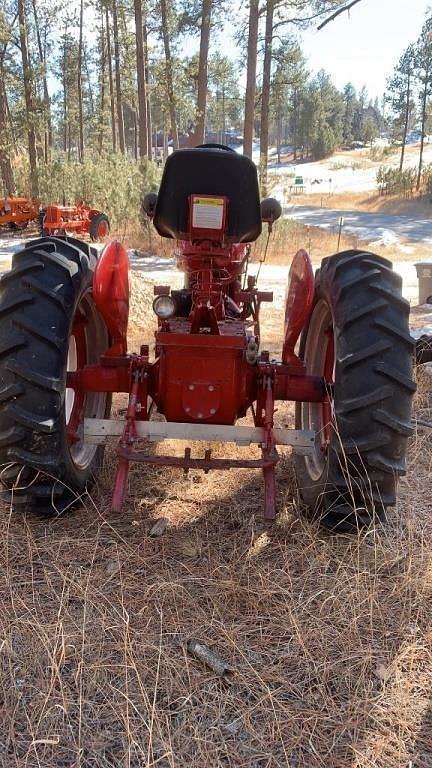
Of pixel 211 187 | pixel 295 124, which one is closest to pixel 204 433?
pixel 211 187

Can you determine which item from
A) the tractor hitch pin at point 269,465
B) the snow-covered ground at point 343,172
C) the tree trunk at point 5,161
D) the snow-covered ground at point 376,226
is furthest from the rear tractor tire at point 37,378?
the snow-covered ground at point 343,172

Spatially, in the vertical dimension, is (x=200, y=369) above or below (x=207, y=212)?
below

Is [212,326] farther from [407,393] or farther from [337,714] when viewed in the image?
[337,714]

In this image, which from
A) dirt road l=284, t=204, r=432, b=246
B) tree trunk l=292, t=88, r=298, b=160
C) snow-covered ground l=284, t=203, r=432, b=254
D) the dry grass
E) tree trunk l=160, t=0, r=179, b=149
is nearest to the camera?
the dry grass

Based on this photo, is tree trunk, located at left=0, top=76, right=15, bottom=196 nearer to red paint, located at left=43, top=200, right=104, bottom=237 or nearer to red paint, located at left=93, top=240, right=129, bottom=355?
red paint, located at left=43, top=200, right=104, bottom=237

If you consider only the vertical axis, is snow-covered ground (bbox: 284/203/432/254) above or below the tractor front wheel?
below

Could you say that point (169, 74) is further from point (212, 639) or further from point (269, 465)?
point (212, 639)

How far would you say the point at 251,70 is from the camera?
15.1m

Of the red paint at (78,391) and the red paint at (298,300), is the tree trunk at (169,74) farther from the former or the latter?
the red paint at (298,300)

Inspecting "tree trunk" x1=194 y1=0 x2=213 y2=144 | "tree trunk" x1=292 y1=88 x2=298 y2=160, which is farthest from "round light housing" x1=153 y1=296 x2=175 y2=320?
"tree trunk" x1=292 y1=88 x2=298 y2=160

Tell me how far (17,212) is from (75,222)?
295 cm

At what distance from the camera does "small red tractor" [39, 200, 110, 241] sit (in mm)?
14781

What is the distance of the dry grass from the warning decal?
145 centimetres

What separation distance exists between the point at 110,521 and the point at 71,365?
0.96m
